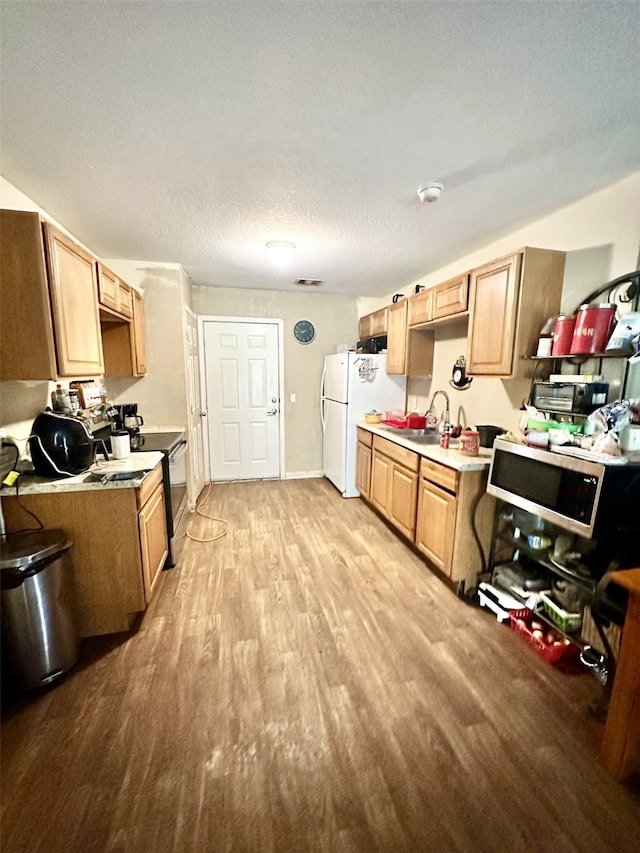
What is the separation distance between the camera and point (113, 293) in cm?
250

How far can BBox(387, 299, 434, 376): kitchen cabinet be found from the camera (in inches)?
132

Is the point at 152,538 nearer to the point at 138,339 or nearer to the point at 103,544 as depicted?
the point at 103,544

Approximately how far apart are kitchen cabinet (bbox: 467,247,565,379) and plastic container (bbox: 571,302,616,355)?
0.90 ft

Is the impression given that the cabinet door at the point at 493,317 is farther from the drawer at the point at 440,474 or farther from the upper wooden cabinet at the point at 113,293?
the upper wooden cabinet at the point at 113,293

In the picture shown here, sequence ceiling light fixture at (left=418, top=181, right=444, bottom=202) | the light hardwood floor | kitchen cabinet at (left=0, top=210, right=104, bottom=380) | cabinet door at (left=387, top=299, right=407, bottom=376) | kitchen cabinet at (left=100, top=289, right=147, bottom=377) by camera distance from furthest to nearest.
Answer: cabinet door at (left=387, top=299, right=407, bottom=376), kitchen cabinet at (left=100, top=289, right=147, bottom=377), ceiling light fixture at (left=418, top=181, right=444, bottom=202), kitchen cabinet at (left=0, top=210, right=104, bottom=380), the light hardwood floor

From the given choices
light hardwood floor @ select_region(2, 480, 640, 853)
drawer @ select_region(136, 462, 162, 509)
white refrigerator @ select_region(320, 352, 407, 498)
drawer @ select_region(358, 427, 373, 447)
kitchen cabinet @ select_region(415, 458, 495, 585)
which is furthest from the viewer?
white refrigerator @ select_region(320, 352, 407, 498)

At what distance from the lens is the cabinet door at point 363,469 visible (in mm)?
3564

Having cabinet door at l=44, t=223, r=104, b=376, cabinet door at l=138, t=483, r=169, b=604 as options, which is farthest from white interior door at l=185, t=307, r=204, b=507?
cabinet door at l=44, t=223, r=104, b=376

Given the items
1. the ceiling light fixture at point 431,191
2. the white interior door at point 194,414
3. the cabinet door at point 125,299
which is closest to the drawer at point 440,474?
the ceiling light fixture at point 431,191

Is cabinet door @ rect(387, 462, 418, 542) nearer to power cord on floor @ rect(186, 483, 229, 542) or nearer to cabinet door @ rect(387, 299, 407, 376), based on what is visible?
cabinet door @ rect(387, 299, 407, 376)

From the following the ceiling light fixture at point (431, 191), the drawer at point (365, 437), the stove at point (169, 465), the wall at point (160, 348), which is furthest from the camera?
the drawer at point (365, 437)

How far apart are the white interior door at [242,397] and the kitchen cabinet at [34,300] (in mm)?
2349

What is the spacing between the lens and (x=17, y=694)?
1554 millimetres

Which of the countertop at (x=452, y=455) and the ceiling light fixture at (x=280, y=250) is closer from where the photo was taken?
the countertop at (x=452, y=455)
